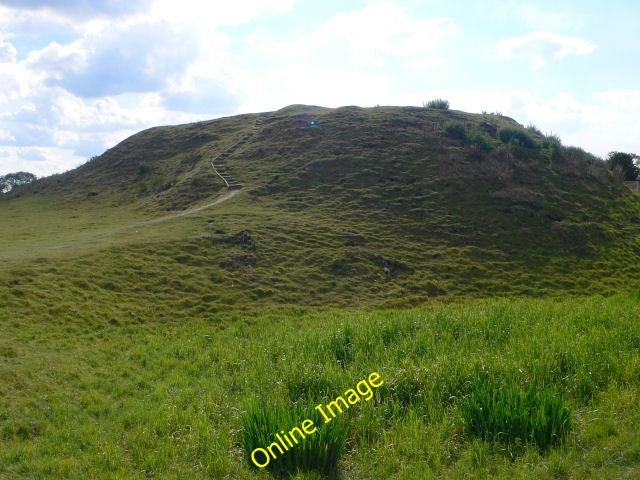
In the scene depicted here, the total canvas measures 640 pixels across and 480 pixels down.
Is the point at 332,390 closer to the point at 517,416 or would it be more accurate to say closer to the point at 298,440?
the point at 298,440

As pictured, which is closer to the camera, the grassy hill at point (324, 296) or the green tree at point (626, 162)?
the grassy hill at point (324, 296)

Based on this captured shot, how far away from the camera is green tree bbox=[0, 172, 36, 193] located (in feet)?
159

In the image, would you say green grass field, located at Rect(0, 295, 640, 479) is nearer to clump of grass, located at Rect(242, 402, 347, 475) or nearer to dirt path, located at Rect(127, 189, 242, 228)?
clump of grass, located at Rect(242, 402, 347, 475)

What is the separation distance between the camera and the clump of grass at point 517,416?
246 inches

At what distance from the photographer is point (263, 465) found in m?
6.38

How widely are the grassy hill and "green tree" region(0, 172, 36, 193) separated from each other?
760 cm

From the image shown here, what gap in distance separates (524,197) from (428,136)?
31.6 ft

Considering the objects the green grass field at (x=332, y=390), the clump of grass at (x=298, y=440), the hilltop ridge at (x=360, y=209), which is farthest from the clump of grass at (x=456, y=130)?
the clump of grass at (x=298, y=440)

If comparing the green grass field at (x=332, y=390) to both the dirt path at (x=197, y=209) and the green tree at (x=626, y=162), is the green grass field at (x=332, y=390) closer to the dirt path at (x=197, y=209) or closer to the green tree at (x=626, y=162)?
the dirt path at (x=197, y=209)

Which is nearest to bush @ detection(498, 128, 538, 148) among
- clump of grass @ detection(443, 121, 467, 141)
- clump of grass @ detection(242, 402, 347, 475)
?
clump of grass @ detection(443, 121, 467, 141)

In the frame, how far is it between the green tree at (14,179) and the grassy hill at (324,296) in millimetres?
7599

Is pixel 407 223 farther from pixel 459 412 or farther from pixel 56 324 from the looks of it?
pixel 459 412

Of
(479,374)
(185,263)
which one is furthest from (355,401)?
(185,263)

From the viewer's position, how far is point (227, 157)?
122 feet
